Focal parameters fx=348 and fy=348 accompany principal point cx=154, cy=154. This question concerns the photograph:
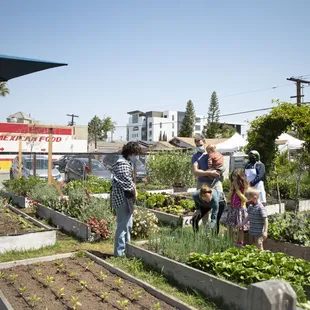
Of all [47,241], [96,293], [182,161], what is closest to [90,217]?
[47,241]

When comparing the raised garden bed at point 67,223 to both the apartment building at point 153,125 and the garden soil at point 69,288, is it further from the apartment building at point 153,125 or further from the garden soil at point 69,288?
the apartment building at point 153,125

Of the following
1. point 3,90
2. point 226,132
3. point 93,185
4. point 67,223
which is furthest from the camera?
point 226,132

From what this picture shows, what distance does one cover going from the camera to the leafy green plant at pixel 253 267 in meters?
3.75

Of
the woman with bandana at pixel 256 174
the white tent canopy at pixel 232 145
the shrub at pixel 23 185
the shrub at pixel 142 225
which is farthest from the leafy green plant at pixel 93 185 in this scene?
the white tent canopy at pixel 232 145

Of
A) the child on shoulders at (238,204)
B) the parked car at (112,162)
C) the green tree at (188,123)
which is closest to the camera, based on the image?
the child on shoulders at (238,204)

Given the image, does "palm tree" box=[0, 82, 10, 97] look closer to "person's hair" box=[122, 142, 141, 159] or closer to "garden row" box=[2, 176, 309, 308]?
"garden row" box=[2, 176, 309, 308]

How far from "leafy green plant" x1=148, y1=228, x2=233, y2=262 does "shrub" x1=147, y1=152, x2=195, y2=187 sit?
9578 mm

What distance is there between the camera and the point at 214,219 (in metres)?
6.43

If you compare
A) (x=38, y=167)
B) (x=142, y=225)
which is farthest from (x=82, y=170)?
(x=142, y=225)

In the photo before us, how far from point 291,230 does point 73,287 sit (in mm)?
3730

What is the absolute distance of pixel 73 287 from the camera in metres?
4.23

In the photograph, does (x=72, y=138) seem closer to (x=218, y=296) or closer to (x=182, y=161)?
(x=182, y=161)

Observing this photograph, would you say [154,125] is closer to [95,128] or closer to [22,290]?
[95,128]

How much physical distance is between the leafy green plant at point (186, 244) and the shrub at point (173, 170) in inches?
377
